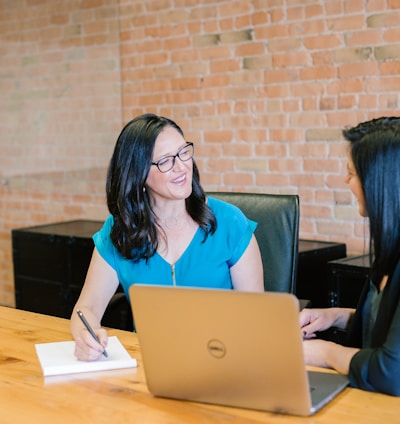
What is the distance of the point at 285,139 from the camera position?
12.4ft

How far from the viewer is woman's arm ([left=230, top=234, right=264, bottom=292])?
7.94ft

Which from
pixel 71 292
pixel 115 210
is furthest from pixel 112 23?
pixel 115 210

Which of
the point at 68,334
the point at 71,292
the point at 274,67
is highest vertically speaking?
the point at 274,67

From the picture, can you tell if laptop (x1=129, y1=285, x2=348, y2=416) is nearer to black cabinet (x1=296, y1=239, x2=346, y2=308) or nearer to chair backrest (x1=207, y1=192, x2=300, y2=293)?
chair backrest (x1=207, y1=192, x2=300, y2=293)

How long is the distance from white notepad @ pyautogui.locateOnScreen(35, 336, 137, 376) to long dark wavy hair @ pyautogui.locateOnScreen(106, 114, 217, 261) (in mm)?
410

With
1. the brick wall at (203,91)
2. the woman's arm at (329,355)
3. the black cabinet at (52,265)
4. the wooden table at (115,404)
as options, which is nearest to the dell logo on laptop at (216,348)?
the wooden table at (115,404)

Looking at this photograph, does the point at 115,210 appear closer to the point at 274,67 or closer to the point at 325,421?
the point at 325,421

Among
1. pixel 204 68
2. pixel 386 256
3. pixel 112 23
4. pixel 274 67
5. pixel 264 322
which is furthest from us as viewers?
pixel 112 23

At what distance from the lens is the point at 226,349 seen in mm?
1507

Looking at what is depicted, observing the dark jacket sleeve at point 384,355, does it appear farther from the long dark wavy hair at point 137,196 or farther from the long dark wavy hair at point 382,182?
the long dark wavy hair at point 137,196

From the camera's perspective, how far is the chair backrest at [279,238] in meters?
2.51

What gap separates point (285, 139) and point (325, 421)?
2.42m

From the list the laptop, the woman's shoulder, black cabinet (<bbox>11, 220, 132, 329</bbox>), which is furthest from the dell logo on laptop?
black cabinet (<bbox>11, 220, 132, 329</bbox>)

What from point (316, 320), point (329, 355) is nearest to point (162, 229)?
point (316, 320)
